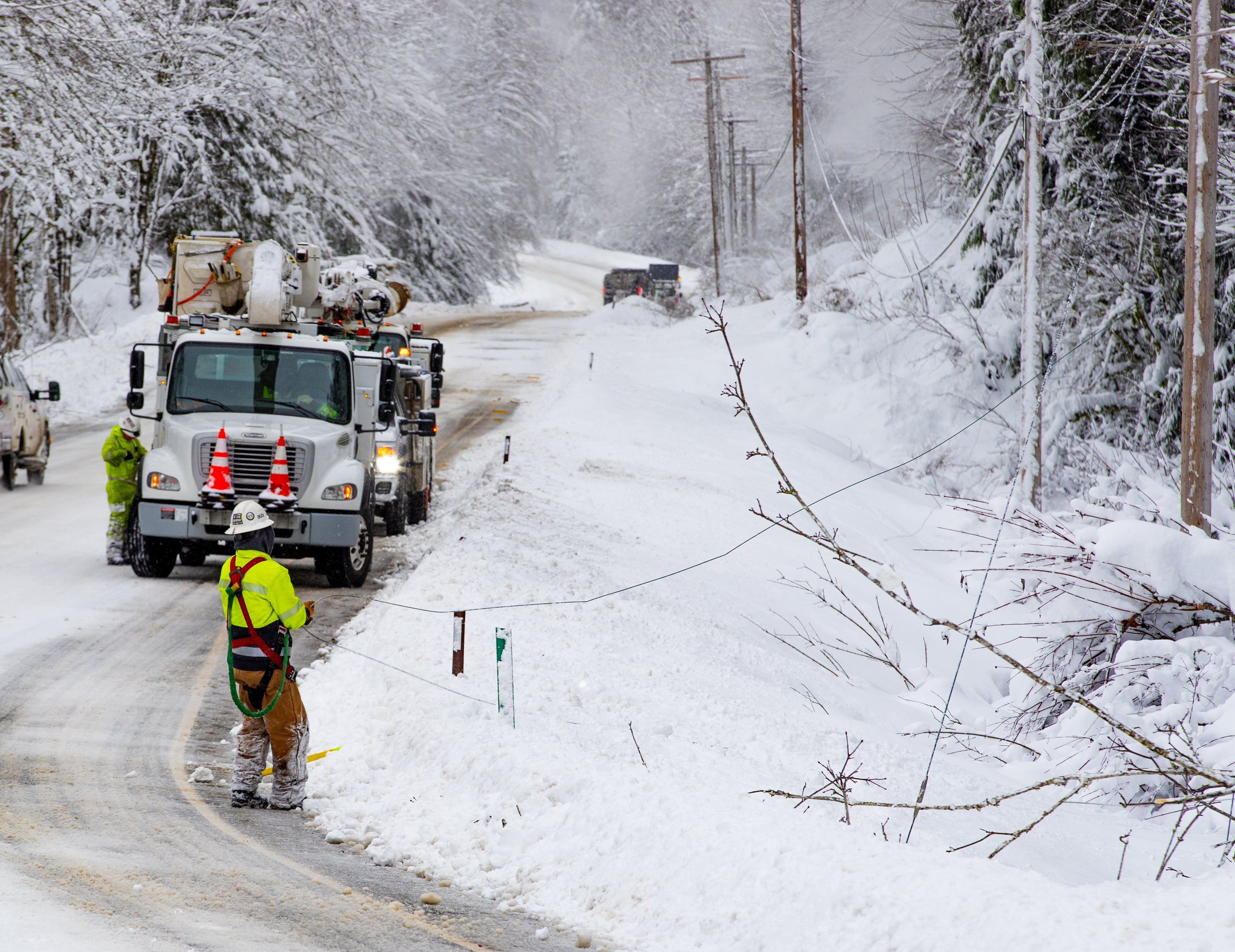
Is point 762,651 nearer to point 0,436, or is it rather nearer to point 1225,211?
point 1225,211

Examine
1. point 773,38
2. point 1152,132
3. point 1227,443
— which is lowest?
point 1227,443

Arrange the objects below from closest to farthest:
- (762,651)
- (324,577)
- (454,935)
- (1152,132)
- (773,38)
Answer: (454,935) → (762,651) → (324,577) → (1152,132) → (773,38)

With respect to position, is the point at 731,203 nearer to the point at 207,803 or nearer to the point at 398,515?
the point at 398,515

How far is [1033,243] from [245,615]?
1482cm

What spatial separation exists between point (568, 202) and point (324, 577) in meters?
100

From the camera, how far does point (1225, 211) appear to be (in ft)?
55.4

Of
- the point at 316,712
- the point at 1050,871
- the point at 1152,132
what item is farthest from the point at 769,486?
the point at 1050,871

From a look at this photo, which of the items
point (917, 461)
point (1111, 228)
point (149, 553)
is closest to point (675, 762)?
point (149, 553)

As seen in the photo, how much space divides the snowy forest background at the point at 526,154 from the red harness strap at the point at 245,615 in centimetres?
1000

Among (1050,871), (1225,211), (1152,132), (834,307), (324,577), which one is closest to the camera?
(1050,871)

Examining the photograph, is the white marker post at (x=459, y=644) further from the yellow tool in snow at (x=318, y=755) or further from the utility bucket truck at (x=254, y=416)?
the utility bucket truck at (x=254, y=416)

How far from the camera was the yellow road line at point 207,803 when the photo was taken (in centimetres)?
549

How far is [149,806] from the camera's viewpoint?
678 centimetres

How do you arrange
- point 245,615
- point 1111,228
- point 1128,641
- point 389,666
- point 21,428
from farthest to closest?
1. point 1111,228
2. point 21,428
3. point 1128,641
4. point 389,666
5. point 245,615
